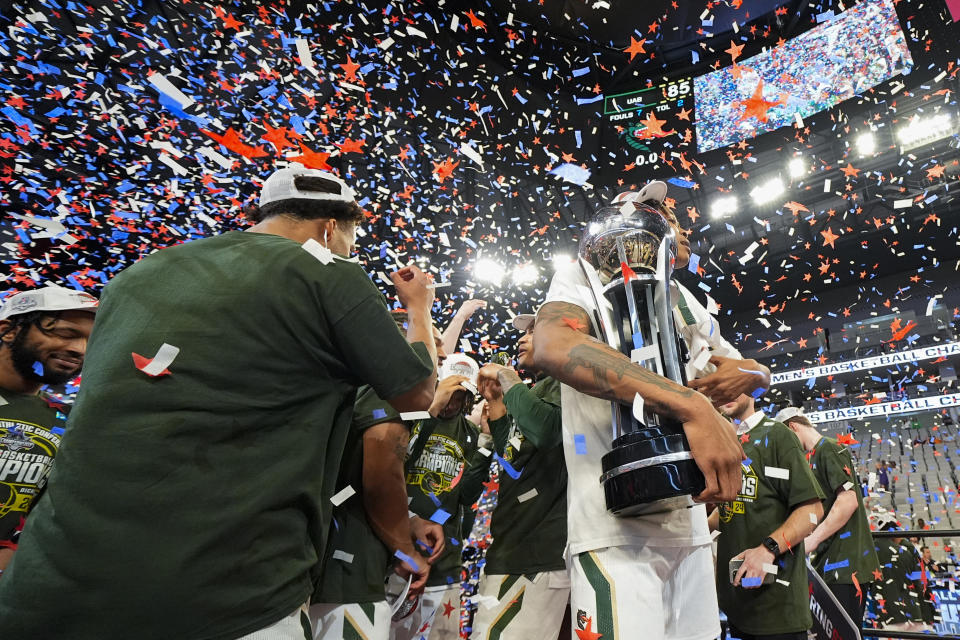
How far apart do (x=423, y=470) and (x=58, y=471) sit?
2.09 m

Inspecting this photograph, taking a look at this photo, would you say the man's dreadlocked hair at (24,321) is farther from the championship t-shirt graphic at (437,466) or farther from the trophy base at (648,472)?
the trophy base at (648,472)

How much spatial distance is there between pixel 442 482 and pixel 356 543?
1018mm

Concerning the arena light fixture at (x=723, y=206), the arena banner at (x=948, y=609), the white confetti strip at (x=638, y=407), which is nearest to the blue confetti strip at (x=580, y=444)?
the white confetti strip at (x=638, y=407)

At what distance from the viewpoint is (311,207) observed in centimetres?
154

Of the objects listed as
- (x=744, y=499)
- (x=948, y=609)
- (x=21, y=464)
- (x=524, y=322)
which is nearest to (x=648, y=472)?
(x=524, y=322)

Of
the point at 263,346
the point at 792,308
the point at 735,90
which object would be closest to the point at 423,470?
the point at 263,346

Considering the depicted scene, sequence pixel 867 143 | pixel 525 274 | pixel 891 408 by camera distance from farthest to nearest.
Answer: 1. pixel 891 408
2. pixel 867 143
3. pixel 525 274

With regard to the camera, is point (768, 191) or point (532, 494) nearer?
point (532, 494)

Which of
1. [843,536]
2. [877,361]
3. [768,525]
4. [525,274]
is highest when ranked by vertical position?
[525,274]

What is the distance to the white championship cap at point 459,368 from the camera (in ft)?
10.1

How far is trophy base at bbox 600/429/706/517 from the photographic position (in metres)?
1.10

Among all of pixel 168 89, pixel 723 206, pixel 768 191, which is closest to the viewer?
pixel 168 89

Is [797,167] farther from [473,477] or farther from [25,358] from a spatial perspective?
[25,358]

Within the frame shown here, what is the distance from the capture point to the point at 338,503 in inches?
75.6
